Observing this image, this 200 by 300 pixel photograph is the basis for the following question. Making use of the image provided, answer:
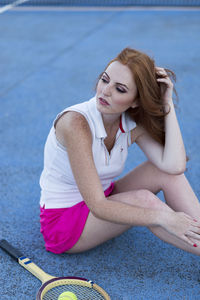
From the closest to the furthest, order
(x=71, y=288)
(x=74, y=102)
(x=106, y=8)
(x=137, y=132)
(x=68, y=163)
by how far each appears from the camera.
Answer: (x=71, y=288) < (x=68, y=163) < (x=137, y=132) < (x=74, y=102) < (x=106, y=8)

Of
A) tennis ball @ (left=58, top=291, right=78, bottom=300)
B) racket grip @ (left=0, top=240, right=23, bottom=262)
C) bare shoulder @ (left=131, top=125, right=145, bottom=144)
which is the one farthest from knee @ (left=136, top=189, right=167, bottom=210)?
racket grip @ (left=0, top=240, right=23, bottom=262)

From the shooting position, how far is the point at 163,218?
277cm

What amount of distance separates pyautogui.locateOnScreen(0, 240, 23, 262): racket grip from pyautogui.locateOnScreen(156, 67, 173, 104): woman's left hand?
5.00ft

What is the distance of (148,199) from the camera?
9.62ft

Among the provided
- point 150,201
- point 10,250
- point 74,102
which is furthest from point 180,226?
point 74,102

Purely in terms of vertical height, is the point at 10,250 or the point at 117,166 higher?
the point at 117,166

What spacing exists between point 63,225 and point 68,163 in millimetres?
448

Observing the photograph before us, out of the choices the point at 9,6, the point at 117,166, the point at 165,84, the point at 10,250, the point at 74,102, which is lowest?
the point at 9,6

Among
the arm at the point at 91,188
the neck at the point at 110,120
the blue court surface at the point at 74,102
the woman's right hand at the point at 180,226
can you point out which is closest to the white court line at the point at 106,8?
the blue court surface at the point at 74,102

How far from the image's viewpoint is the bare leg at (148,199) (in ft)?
9.58

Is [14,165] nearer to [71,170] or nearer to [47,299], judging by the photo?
[71,170]

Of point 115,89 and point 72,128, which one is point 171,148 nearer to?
point 115,89

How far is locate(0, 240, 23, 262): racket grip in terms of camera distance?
3.22m

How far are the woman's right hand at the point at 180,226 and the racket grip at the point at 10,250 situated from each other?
3.68 ft
